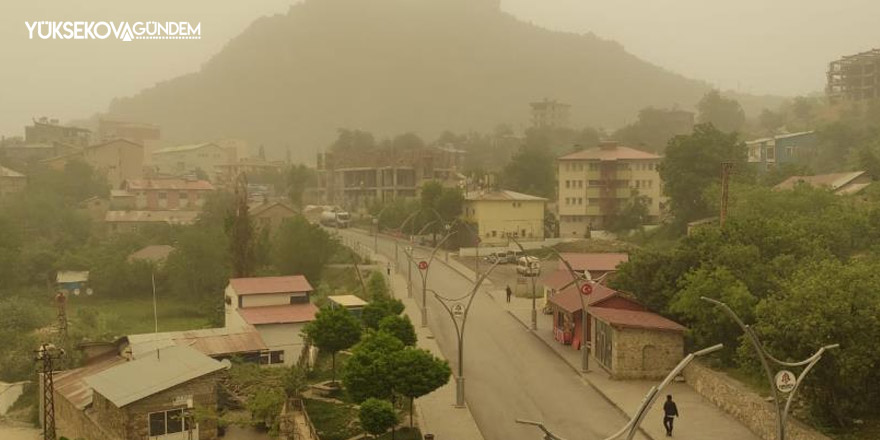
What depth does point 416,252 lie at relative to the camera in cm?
6894

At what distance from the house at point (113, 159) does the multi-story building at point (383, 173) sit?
22415 millimetres

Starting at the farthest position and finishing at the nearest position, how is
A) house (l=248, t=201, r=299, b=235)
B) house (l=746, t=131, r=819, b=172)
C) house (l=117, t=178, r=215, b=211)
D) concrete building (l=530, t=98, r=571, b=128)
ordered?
concrete building (l=530, t=98, r=571, b=128) → house (l=117, t=178, r=215, b=211) → house (l=746, t=131, r=819, b=172) → house (l=248, t=201, r=299, b=235)

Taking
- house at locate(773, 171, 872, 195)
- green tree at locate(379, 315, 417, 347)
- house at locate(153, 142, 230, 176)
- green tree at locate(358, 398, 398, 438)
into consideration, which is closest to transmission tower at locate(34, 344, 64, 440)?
green tree at locate(379, 315, 417, 347)

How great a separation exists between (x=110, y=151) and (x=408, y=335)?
83868mm

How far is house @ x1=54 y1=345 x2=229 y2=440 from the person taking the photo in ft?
88.1

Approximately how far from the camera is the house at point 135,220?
261 feet

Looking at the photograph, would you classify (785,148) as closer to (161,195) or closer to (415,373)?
(161,195)

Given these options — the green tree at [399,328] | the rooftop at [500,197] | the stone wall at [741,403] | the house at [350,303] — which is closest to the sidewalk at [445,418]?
the green tree at [399,328]

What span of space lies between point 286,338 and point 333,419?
10.5 meters

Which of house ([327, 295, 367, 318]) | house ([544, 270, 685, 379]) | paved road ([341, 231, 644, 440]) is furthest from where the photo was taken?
house ([327, 295, 367, 318])

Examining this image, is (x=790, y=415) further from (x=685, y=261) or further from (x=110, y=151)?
(x=110, y=151)

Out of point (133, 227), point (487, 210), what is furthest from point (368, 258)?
point (133, 227)

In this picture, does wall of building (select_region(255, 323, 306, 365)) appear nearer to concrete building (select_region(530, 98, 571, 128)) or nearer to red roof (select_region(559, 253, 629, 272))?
red roof (select_region(559, 253, 629, 272))

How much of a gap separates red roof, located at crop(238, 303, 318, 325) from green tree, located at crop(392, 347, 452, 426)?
12636 mm
